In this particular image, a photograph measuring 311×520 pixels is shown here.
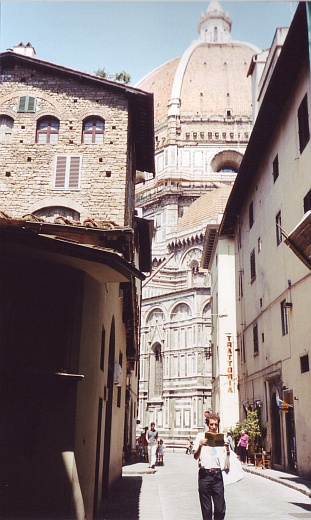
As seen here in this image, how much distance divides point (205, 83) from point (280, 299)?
64043 mm

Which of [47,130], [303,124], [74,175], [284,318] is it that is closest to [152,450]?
[284,318]

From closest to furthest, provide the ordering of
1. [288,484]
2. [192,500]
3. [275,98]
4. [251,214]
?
1. [192,500]
2. [288,484]
3. [275,98]
4. [251,214]

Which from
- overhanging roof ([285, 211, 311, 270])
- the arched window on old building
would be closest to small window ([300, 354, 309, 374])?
overhanging roof ([285, 211, 311, 270])

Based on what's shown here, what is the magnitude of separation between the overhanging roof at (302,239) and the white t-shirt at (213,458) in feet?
→ 16.4

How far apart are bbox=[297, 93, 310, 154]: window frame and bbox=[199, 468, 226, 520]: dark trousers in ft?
39.5

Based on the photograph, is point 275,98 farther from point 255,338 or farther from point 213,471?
point 213,471

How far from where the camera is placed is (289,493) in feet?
42.2

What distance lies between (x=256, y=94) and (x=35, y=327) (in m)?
22.6

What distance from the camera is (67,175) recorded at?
17.1 m

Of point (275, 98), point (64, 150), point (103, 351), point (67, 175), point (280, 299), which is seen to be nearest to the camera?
point (103, 351)

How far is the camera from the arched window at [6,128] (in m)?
17.7

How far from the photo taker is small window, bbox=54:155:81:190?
672 inches

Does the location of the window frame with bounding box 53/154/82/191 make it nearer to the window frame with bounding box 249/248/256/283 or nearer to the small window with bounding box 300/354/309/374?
the small window with bounding box 300/354/309/374

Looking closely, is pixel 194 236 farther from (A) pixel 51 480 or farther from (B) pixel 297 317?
(A) pixel 51 480
